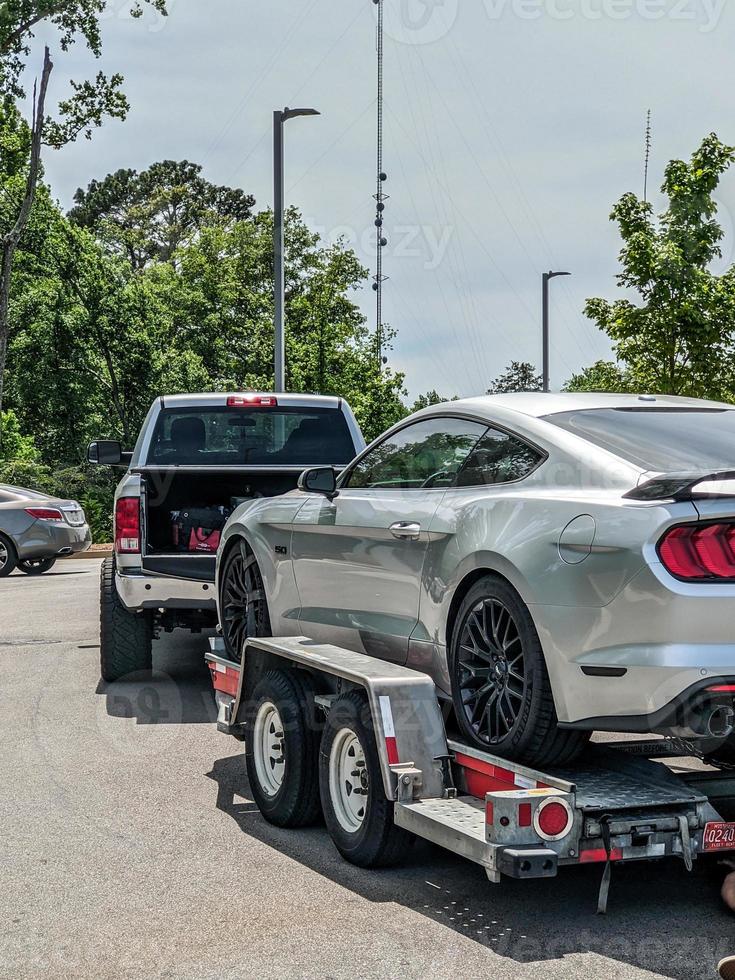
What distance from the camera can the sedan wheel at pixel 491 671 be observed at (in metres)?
5.11

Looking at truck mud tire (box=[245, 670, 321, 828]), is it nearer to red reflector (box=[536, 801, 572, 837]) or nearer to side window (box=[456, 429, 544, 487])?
side window (box=[456, 429, 544, 487])

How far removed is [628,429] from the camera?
552 centimetres

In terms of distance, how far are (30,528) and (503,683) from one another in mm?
16744

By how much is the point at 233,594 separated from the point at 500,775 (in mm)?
3373

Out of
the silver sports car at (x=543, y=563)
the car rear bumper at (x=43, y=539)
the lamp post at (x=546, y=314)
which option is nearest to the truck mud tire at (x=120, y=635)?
the silver sports car at (x=543, y=563)

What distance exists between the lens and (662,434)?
548 cm

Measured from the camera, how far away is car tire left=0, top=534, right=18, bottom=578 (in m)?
20.8

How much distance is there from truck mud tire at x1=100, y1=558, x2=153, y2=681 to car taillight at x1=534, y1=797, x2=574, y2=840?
5.86 metres

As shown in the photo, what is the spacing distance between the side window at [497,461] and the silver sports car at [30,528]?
52.2ft

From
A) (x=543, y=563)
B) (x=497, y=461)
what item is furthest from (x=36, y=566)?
(x=543, y=563)

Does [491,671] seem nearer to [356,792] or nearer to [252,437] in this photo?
[356,792]

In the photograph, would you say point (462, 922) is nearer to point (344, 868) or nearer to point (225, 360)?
point (344, 868)

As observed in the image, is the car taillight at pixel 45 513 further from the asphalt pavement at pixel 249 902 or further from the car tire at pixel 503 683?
the car tire at pixel 503 683

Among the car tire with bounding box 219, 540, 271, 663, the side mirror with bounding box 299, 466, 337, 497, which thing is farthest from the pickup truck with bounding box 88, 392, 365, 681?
the side mirror with bounding box 299, 466, 337, 497
